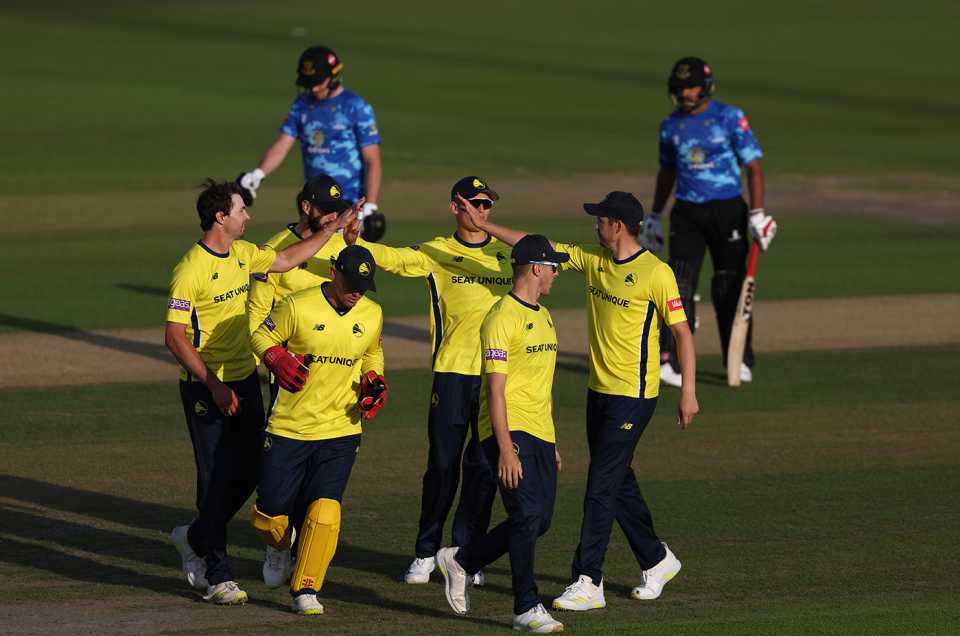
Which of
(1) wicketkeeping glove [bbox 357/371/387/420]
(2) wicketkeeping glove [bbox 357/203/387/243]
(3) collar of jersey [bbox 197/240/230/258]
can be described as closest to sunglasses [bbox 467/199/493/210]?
(1) wicketkeeping glove [bbox 357/371/387/420]

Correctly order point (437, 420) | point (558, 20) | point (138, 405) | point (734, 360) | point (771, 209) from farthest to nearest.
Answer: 1. point (558, 20)
2. point (771, 209)
3. point (734, 360)
4. point (138, 405)
5. point (437, 420)

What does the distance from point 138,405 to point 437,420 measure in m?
4.56

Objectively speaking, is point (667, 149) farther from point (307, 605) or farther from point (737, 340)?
point (307, 605)

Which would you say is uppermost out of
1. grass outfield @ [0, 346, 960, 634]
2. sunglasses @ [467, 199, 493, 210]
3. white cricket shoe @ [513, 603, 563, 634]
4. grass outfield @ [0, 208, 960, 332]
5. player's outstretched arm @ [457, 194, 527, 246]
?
sunglasses @ [467, 199, 493, 210]

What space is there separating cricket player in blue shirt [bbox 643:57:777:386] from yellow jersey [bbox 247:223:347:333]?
15.8ft

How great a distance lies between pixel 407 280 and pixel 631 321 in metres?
10.2

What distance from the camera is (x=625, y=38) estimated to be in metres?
46.8

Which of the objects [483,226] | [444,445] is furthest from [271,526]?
[483,226]

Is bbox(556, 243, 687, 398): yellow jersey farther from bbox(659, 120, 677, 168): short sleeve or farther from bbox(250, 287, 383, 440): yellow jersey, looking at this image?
bbox(659, 120, 677, 168): short sleeve

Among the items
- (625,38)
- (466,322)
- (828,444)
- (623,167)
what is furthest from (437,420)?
(625,38)

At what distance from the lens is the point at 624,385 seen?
30.0 ft

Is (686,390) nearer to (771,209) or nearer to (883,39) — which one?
(771,209)

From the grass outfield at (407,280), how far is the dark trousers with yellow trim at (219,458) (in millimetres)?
7491

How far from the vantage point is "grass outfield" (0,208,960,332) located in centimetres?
1734
